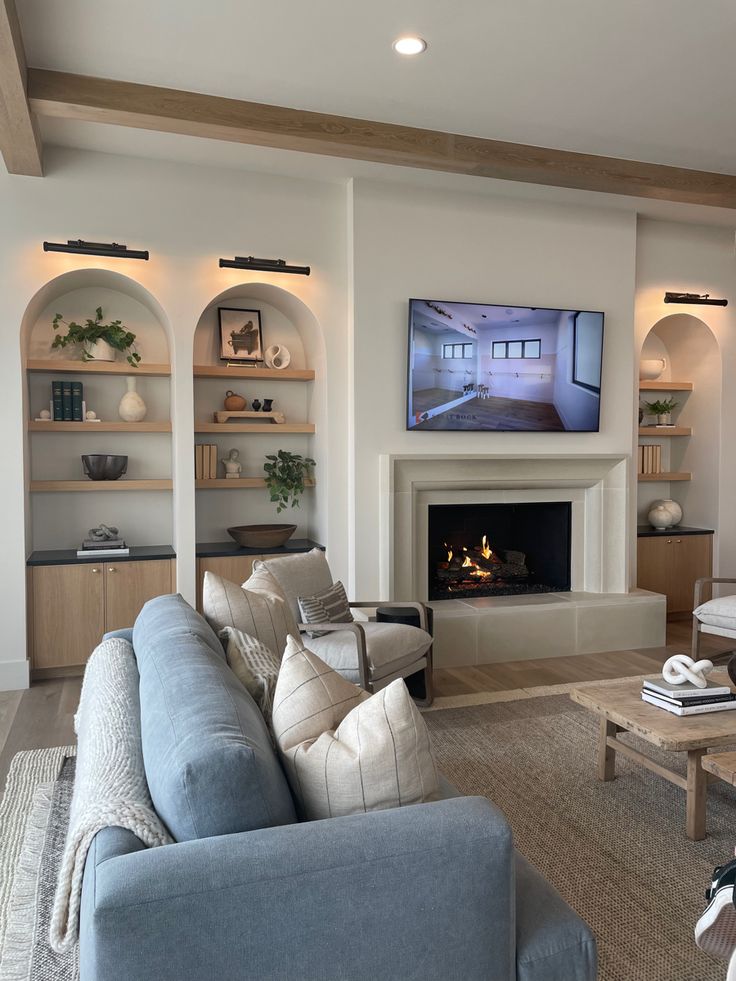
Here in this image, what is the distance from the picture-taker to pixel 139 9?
117 inches

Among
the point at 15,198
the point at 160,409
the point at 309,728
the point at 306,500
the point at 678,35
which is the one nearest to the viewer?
the point at 309,728

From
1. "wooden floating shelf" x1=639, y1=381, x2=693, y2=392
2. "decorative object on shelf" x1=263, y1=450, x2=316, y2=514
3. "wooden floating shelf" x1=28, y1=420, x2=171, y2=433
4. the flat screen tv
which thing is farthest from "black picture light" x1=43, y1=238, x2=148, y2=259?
"wooden floating shelf" x1=639, y1=381, x2=693, y2=392

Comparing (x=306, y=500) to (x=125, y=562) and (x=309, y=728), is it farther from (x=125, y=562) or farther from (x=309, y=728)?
(x=309, y=728)

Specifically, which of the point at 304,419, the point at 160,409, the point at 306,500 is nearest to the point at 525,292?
the point at 304,419

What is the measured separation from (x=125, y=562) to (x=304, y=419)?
162cm

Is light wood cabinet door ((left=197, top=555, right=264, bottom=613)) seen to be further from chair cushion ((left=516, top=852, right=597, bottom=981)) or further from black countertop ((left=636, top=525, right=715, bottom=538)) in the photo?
chair cushion ((left=516, top=852, right=597, bottom=981))

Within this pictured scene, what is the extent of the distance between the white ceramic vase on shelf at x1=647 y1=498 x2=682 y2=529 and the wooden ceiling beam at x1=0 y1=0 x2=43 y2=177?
16.3 feet

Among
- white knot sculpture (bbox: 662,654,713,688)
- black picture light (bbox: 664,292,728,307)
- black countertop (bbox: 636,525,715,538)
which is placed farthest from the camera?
black countertop (bbox: 636,525,715,538)

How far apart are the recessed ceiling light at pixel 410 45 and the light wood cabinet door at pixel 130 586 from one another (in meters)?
3.01

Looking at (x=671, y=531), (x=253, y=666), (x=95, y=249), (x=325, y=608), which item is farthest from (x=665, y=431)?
(x=253, y=666)

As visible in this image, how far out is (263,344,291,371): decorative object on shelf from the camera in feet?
16.7

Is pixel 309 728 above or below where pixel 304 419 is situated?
below

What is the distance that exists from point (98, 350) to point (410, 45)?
2.51m

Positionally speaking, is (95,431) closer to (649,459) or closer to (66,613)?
(66,613)
